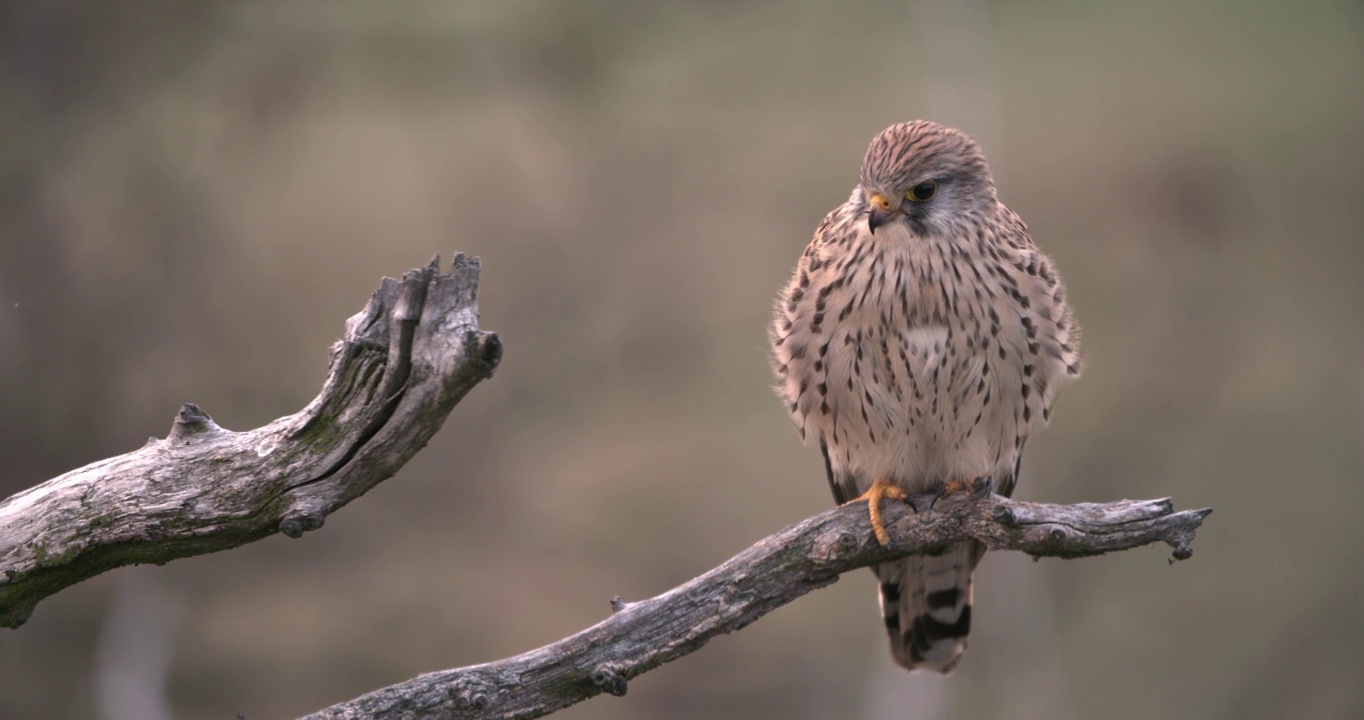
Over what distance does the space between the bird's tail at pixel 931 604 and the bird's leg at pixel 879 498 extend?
1.18 feet

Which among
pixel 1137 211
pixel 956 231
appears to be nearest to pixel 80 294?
pixel 956 231

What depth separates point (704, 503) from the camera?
5031 mm

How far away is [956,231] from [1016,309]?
200 mm

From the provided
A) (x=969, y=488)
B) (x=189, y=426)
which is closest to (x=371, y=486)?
(x=189, y=426)

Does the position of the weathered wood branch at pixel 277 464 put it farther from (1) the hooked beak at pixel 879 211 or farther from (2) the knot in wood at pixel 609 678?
(1) the hooked beak at pixel 879 211

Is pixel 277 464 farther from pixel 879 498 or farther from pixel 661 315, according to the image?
pixel 661 315

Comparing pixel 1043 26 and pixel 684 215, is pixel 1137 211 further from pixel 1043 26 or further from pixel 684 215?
pixel 684 215

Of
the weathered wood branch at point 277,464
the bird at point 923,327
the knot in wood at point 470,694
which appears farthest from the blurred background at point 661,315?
the knot in wood at point 470,694

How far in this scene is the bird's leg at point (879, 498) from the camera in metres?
2.22

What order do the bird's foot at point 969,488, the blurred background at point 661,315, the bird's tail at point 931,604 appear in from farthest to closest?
Result: the blurred background at point 661,315
the bird's tail at point 931,604
the bird's foot at point 969,488

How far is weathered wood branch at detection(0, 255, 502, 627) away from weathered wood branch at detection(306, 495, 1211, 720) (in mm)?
355

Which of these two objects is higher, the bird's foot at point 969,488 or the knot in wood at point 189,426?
the bird's foot at point 969,488

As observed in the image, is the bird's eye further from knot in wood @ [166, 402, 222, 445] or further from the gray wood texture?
knot in wood @ [166, 402, 222, 445]

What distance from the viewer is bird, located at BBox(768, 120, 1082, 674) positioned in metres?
2.31
